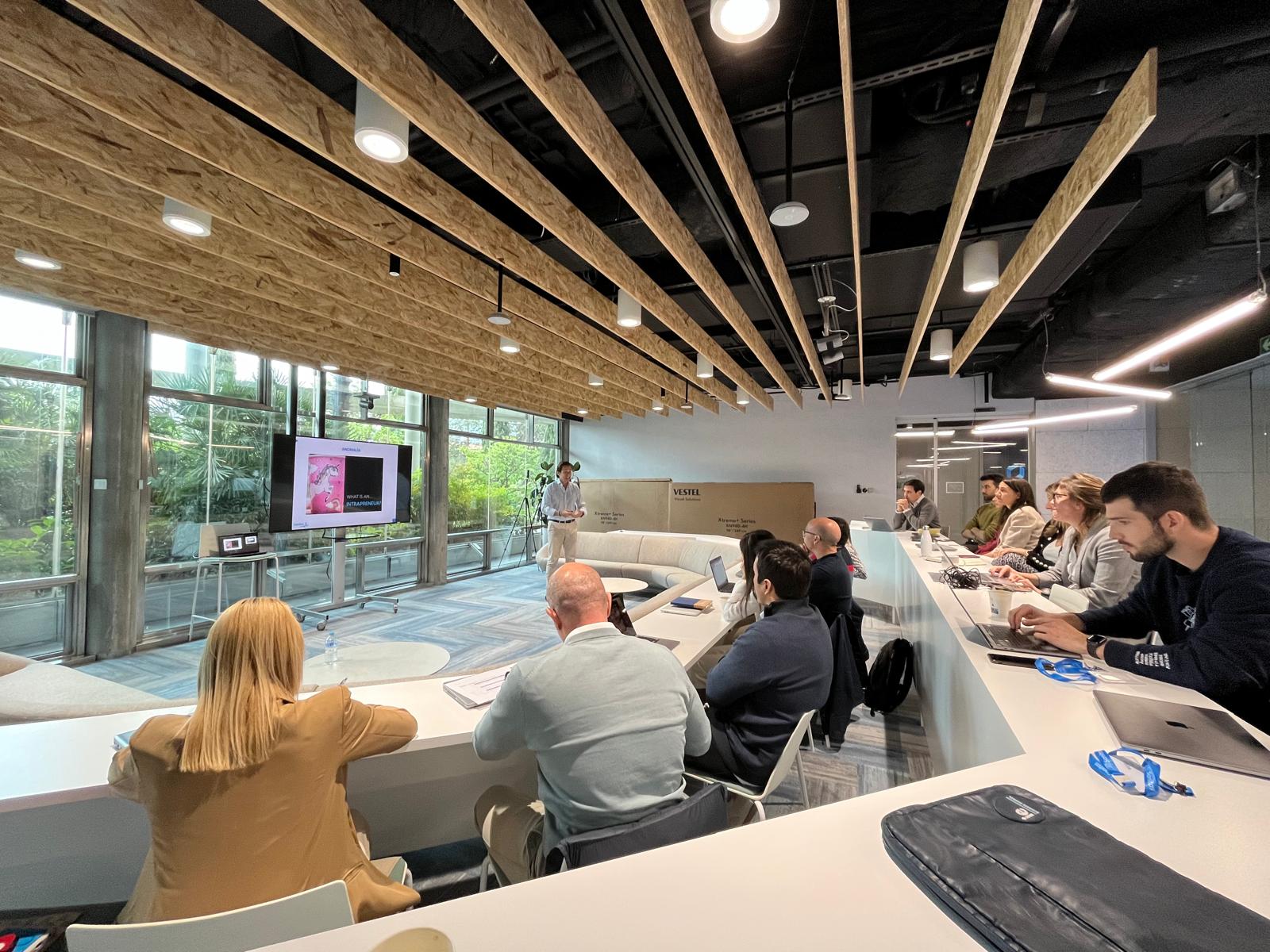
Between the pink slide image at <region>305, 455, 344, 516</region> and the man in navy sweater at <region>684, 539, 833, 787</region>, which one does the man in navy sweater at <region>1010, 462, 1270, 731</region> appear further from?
the pink slide image at <region>305, 455, 344, 516</region>

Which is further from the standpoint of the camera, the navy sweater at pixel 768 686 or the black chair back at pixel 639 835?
the navy sweater at pixel 768 686

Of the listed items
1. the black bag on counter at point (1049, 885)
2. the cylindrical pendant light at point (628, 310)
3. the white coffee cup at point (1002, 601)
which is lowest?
the black bag on counter at point (1049, 885)

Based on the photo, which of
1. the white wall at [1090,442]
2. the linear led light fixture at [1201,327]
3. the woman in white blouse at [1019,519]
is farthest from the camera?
the white wall at [1090,442]

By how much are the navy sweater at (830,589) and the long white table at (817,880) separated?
168cm

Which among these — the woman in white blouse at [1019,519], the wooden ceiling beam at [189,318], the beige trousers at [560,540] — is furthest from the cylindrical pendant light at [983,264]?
the beige trousers at [560,540]

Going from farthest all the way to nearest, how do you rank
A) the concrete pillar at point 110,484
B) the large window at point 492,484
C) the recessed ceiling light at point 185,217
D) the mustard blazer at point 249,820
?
the large window at point 492,484 → the concrete pillar at point 110,484 → the recessed ceiling light at point 185,217 → the mustard blazer at point 249,820

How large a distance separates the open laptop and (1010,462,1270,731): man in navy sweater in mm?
1932

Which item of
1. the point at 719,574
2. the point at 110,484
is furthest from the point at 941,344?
the point at 110,484

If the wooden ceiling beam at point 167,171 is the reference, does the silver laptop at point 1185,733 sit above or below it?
below

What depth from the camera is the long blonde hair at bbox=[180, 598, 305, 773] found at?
1056 millimetres

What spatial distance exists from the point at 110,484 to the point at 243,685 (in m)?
4.73

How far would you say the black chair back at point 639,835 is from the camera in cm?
109

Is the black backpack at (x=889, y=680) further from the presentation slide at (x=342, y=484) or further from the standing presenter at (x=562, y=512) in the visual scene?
the presentation slide at (x=342, y=484)

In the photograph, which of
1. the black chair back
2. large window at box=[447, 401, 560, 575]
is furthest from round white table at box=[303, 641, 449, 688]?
large window at box=[447, 401, 560, 575]
